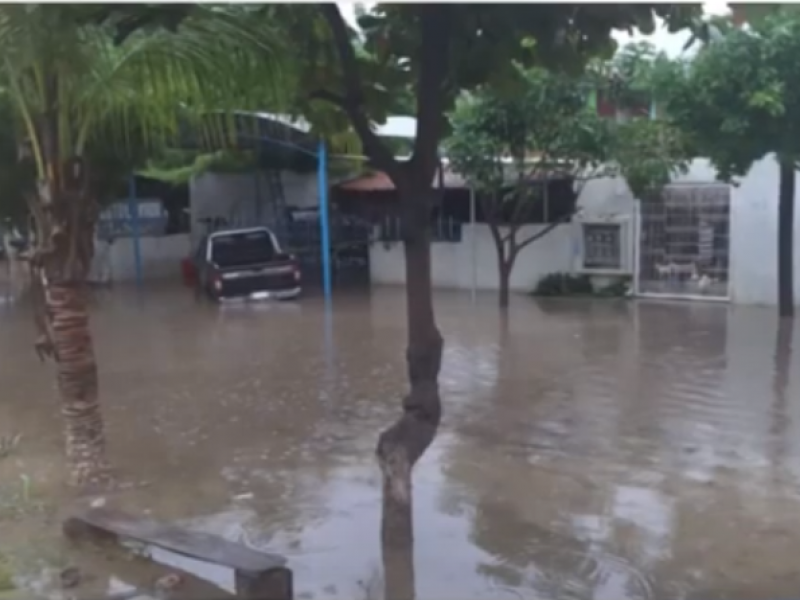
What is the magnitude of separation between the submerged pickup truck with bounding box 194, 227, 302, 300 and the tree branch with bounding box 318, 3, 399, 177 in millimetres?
16527

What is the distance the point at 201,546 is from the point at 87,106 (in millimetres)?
3614

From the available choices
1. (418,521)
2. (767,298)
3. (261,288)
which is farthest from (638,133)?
(418,521)

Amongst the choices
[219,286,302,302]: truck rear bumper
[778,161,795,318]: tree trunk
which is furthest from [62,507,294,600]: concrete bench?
[219,286,302,302]: truck rear bumper

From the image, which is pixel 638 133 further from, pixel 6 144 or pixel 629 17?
pixel 629 17

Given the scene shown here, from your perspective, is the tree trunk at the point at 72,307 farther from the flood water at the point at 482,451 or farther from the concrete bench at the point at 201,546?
the concrete bench at the point at 201,546

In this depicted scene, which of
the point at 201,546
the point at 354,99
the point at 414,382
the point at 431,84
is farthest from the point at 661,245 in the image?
the point at 201,546

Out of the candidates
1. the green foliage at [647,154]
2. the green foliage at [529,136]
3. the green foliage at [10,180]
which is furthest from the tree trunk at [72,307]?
the green foliage at [647,154]

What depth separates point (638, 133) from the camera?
19.7 meters

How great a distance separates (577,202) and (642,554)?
16.8m

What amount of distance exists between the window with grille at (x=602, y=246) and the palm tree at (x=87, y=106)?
47.2 feet

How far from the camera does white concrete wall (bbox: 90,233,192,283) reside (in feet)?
90.7

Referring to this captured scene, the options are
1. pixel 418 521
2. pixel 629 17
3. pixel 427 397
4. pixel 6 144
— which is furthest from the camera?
pixel 6 144

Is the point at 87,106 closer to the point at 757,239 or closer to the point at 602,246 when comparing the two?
the point at 757,239

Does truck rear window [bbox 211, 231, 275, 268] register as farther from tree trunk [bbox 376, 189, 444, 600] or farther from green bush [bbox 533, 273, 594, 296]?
tree trunk [bbox 376, 189, 444, 600]
